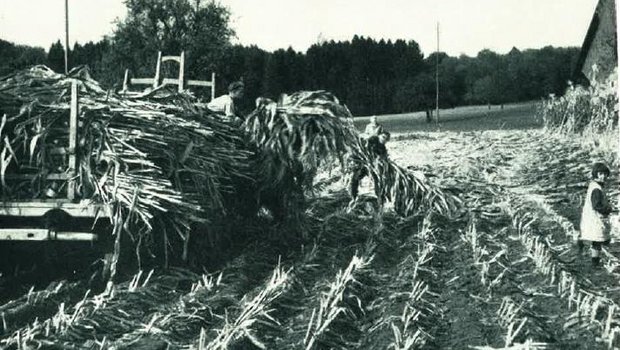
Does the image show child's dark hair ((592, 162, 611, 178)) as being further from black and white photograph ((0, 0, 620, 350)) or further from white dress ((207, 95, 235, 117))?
white dress ((207, 95, 235, 117))

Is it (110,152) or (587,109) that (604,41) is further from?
(110,152)

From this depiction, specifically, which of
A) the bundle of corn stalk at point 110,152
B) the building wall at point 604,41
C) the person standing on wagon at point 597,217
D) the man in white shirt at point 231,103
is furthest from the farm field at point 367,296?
the building wall at point 604,41

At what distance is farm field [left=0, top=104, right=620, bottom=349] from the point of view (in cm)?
495

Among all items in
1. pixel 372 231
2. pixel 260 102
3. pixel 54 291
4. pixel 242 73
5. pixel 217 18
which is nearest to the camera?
pixel 54 291

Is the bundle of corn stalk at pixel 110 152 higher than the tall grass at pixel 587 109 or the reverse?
the reverse

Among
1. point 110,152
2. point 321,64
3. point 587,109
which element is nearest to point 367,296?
point 110,152

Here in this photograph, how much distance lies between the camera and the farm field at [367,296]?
4.95m

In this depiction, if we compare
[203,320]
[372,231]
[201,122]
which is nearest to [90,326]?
[203,320]

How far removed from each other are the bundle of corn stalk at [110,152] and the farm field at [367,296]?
0.77 metres

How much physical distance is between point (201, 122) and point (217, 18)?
42853mm

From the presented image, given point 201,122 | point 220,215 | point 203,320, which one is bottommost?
point 203,320

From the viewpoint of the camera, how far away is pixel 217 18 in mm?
49156

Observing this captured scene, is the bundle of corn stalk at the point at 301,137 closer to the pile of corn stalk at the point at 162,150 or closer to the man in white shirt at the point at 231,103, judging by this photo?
the pile of corn stalk at the point at 162,150

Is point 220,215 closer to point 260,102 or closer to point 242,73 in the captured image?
point 260,102
